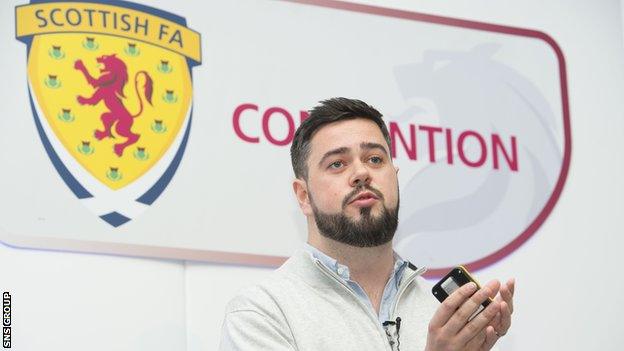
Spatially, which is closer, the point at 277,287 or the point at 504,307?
the point at 504,307

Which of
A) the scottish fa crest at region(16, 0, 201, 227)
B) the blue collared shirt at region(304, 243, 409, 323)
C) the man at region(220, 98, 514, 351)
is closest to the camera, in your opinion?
the man at region(220, 98, 514, 351)

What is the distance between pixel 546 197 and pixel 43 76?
51.6 inches

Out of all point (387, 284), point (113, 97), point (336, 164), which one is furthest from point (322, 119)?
point (113, 97)

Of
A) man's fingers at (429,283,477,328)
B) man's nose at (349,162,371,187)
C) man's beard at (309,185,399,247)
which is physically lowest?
man's fingers at (429,283,477,328)

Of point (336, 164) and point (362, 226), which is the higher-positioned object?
point (336, 164)

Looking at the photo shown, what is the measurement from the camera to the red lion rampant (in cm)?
224

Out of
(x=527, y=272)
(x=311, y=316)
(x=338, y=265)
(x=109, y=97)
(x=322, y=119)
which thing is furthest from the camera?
(x=527, y=272)

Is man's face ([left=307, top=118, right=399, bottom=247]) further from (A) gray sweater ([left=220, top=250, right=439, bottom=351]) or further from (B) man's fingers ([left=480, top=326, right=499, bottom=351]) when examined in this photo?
(B) man's fingers ([left=480, top=326, right=499, bottom=351])

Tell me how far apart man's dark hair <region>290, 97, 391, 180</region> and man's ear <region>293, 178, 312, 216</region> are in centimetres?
1

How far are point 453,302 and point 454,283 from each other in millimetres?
66
